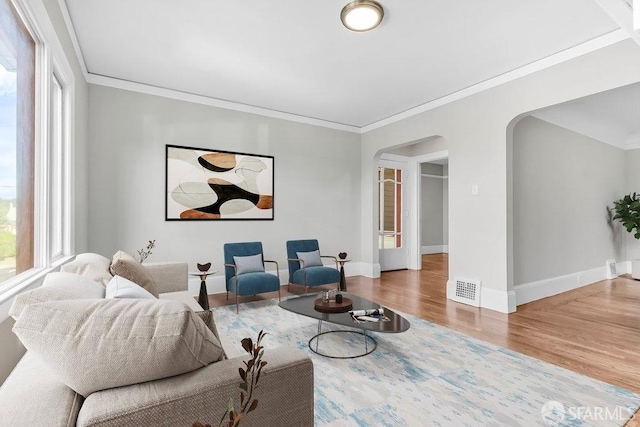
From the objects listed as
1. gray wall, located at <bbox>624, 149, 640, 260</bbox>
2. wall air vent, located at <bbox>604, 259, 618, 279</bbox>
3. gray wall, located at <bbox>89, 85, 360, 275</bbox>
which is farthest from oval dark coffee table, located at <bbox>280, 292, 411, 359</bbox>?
gray wall, located at <bbox>624, 149, 640, 260</bbox>

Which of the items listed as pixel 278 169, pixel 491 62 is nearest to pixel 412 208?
pixel 278 169

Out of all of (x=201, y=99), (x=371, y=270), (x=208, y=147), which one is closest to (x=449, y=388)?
(x=371, y=270)

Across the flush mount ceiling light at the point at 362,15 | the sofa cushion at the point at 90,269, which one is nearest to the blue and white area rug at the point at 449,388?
the sofa cushion at the point at 90,269

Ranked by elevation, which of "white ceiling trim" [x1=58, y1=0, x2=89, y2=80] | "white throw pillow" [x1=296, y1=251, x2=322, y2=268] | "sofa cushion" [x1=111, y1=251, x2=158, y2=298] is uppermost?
"white ceiling trim" [x1=58, y1=0, x2=89, y2=80]

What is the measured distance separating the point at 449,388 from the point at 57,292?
231 cm

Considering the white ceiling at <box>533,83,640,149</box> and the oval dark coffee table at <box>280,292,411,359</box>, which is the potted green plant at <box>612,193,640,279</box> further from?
the oval dark coffee table at <box>280,292,411,359</box>

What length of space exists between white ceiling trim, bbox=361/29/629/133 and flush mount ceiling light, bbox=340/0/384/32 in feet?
6.61

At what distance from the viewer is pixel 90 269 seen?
2143 millimetres

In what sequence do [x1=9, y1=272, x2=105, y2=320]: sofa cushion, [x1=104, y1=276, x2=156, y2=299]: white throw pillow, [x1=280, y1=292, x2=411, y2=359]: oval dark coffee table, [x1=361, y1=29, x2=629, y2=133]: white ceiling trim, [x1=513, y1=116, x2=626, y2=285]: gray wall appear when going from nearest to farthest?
[x1=9, y1=272, x2=105, y2=320]: sofa cushion, [x1=104, y1=276, x2=156, y2=299]: white throw pillow, [x1=280, y1=292, x2=411, y2=359]: oval dark coffee table, [x1=361, y1=29, x2=629, y2=133]: white ceiling trim, [x1=513, y1=116, x2=626, y2=285]: gray wall

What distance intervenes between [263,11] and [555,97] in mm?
3095

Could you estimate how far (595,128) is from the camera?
569 cm

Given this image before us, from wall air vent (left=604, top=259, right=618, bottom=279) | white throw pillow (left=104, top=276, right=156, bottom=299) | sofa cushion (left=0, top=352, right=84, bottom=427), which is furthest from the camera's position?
wall air vent (left=604, top=259, right=618, bottom=279)

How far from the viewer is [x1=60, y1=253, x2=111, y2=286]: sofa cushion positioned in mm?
2080

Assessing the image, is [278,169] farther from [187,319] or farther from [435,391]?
[187,319]
